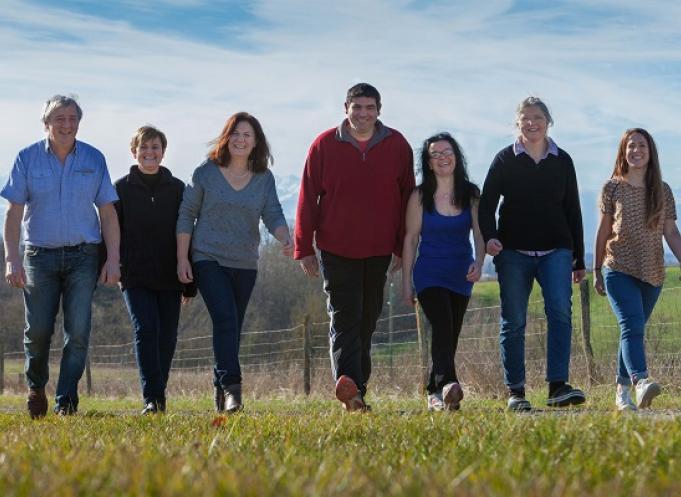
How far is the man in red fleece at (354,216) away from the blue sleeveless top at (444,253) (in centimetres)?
27

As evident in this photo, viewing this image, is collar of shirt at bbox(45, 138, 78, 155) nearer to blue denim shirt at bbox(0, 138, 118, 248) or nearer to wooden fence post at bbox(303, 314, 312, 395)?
blue denim shirt at bbox(0, 138, 118, 248)

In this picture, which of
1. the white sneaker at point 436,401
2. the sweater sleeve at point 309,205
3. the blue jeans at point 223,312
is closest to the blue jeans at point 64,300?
the blue jeans at point 223,312

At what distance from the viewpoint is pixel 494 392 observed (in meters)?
14.3

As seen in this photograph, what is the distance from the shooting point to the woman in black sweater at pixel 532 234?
28.6 ft

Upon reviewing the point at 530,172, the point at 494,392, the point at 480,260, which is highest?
the point at 530,172

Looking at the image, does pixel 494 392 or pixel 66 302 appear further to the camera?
pixel 494 392

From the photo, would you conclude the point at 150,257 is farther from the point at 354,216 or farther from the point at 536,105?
the point at 536,105

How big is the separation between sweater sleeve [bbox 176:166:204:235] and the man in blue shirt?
20.6 inches

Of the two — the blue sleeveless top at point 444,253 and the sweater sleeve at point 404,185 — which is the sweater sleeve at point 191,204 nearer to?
the sweater sleeve at point 404,185

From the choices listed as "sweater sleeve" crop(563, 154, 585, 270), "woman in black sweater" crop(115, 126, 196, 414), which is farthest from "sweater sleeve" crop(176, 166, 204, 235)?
"sweater sleeve" crop(563, 154, 585, 270)

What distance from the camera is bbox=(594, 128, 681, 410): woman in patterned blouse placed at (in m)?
8.91

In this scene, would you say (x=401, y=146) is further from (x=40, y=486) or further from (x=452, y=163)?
(x=40, y=486)

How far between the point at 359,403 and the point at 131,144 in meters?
3.15

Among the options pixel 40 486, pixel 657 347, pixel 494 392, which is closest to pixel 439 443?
pixel 40 486
